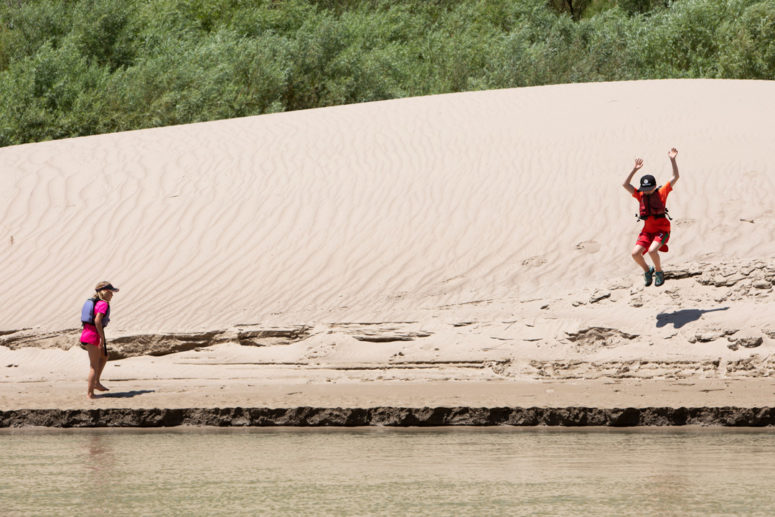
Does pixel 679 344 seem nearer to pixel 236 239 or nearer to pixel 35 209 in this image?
pixel 236 239

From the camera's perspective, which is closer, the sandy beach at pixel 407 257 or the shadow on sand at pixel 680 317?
the sandy beach at pixel 407 257

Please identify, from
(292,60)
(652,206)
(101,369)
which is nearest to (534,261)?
(652,206)

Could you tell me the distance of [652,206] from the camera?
1057cm

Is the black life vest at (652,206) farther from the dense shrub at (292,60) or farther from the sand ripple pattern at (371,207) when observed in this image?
the dense shrub at (292,60)

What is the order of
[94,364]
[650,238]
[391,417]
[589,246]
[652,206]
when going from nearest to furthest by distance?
[391,417], [94,364], [652,206], [650,238], [589,246]

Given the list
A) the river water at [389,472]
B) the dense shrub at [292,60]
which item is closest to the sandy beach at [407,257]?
the river water at [389,472]

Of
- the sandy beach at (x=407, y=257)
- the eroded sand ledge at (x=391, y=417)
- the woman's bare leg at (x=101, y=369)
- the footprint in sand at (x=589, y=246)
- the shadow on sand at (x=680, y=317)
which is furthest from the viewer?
the footprint in sand at (x=589, y=246)

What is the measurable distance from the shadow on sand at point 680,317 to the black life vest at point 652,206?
955mm

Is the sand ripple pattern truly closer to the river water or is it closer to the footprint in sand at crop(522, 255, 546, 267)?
the footprint in sand at crop(522, 255, 546, 267)

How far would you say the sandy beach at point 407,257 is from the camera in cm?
1018

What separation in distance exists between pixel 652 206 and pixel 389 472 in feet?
16.6

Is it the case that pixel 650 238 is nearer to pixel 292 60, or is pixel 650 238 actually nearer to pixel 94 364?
pixel 94 364

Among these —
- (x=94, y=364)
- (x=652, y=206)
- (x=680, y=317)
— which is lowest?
(x=94, y=364)

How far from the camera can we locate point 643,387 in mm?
9414
